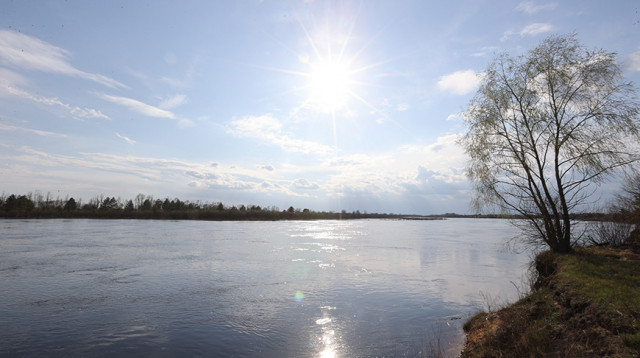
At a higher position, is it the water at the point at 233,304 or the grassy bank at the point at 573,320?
the grassy bank at the point at 573,320

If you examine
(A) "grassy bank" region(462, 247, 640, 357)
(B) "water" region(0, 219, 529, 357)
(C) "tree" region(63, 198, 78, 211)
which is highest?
(C) "tree" region(63, 198, 78, 211)

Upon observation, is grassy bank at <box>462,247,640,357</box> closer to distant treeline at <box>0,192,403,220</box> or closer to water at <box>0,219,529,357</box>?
water at <box>0,219,529,357</box>

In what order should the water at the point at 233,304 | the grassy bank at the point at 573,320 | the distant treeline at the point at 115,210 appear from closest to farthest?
the grassy bank at the point at 573,320, the water at the point at 233,304, the distant treeline at the point at 115,210

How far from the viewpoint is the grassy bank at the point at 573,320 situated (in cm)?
623

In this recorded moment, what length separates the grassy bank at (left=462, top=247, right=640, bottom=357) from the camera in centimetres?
623

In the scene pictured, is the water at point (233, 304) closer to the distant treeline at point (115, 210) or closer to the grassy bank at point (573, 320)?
the grassy bank at point (573, 320)

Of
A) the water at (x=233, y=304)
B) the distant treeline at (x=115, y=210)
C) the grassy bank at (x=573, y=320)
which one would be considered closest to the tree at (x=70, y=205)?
the distant treeline at (x=115, y=210)

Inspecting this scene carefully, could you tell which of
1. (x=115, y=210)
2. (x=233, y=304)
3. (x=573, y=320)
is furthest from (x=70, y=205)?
(x=573, y=320)

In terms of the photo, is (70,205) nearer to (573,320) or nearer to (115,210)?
(115,210)

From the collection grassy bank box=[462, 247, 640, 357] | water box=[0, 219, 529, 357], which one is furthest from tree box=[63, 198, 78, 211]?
grassy bank box=[462, 247, 640, 357]

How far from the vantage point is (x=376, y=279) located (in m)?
16.8

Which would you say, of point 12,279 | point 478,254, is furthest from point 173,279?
point 478,254

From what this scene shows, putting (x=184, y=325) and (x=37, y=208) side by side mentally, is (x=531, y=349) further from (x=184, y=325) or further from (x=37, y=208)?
(x=37, y=208)

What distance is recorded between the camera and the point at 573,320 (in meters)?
7.45
